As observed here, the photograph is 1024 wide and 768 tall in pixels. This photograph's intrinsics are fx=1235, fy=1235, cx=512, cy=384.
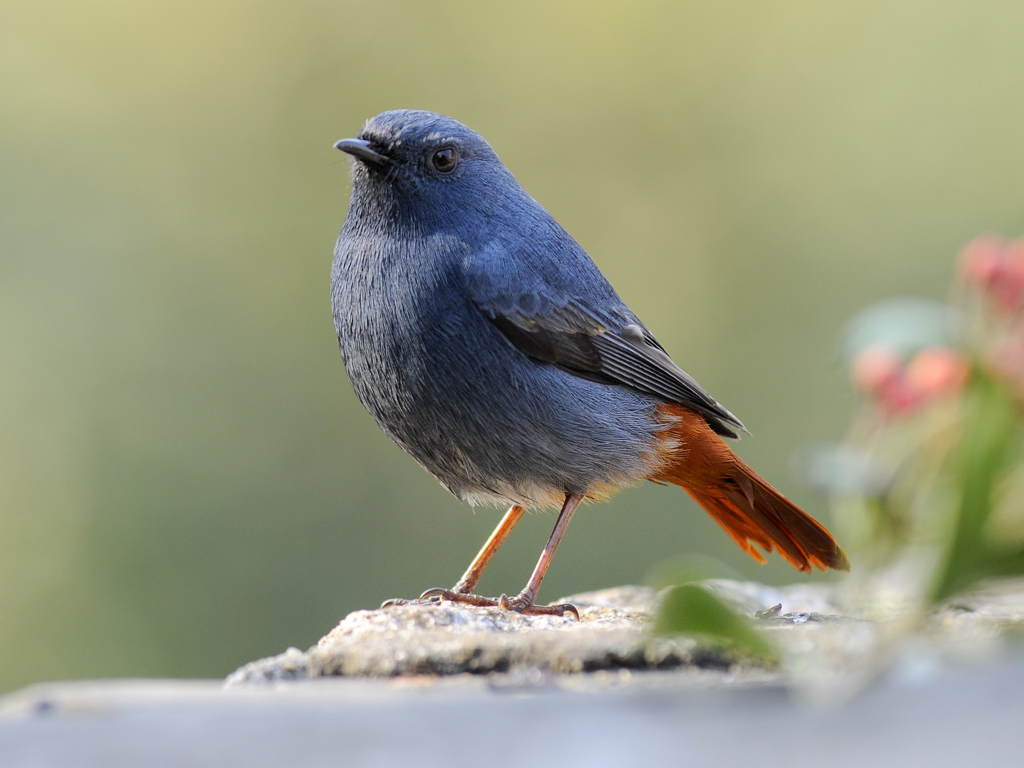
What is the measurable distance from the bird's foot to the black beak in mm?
1618

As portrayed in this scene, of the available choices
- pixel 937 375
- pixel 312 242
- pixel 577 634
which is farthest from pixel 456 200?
pixel 312 242

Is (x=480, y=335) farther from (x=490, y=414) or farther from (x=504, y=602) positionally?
(x=504, y=602)

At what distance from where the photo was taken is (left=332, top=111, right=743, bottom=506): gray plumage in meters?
4.33

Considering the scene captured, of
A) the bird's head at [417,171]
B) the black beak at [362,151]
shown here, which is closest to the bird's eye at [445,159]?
the bird's head at [417,171]

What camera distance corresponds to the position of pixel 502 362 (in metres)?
4.41

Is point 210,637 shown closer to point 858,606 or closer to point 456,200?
point 456,200

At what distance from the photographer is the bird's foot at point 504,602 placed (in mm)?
4102

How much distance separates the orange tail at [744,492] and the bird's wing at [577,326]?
0.37ft

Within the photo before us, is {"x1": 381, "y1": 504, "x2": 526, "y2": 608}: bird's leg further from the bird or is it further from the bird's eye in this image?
the bird's eye

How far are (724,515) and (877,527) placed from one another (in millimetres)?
3667

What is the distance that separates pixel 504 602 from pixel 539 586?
12.6 inches

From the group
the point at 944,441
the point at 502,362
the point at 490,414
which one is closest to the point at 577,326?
the point at 502,362

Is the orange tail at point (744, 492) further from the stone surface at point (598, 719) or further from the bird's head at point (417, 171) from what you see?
the stone surface at point (598, 719)

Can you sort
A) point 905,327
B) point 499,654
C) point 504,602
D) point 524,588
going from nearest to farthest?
point 905,327 < point 499,654 < point 504,602 < point 524,588
